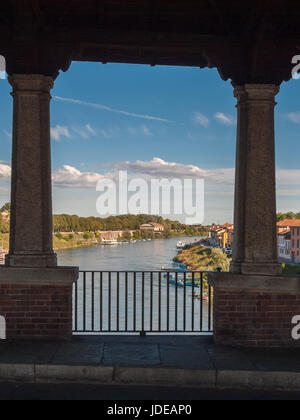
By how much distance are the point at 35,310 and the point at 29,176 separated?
1.96 metres

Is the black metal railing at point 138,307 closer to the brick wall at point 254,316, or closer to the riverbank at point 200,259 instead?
the brick wall at point 254,316

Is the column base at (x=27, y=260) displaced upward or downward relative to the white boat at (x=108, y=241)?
upward

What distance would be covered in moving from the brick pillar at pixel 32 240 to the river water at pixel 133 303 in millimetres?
561

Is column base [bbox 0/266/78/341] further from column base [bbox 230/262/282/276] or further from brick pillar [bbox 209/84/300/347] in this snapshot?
column base [bbox 230/262/282/276]

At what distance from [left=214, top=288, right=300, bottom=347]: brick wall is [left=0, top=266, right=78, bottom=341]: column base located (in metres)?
2.27

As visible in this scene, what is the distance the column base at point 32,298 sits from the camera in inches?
238

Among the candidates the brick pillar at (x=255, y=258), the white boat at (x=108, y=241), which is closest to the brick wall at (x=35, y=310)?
the brick pillar at (x=255, y=258)

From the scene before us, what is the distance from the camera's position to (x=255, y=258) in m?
6.29

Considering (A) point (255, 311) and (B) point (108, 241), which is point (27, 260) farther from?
(B) point (108, 241)

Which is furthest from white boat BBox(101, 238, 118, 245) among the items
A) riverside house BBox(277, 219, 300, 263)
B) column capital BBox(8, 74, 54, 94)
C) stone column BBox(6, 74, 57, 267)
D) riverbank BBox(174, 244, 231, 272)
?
column capital BBox(8, 74, 54, 94)

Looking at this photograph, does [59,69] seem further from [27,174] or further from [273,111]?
[273,111]

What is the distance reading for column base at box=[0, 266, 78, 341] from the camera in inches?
238

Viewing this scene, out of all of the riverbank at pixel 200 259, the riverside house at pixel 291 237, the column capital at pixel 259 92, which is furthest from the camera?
the riverside house at pixel 291 237

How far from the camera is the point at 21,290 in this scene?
19.9 ft
